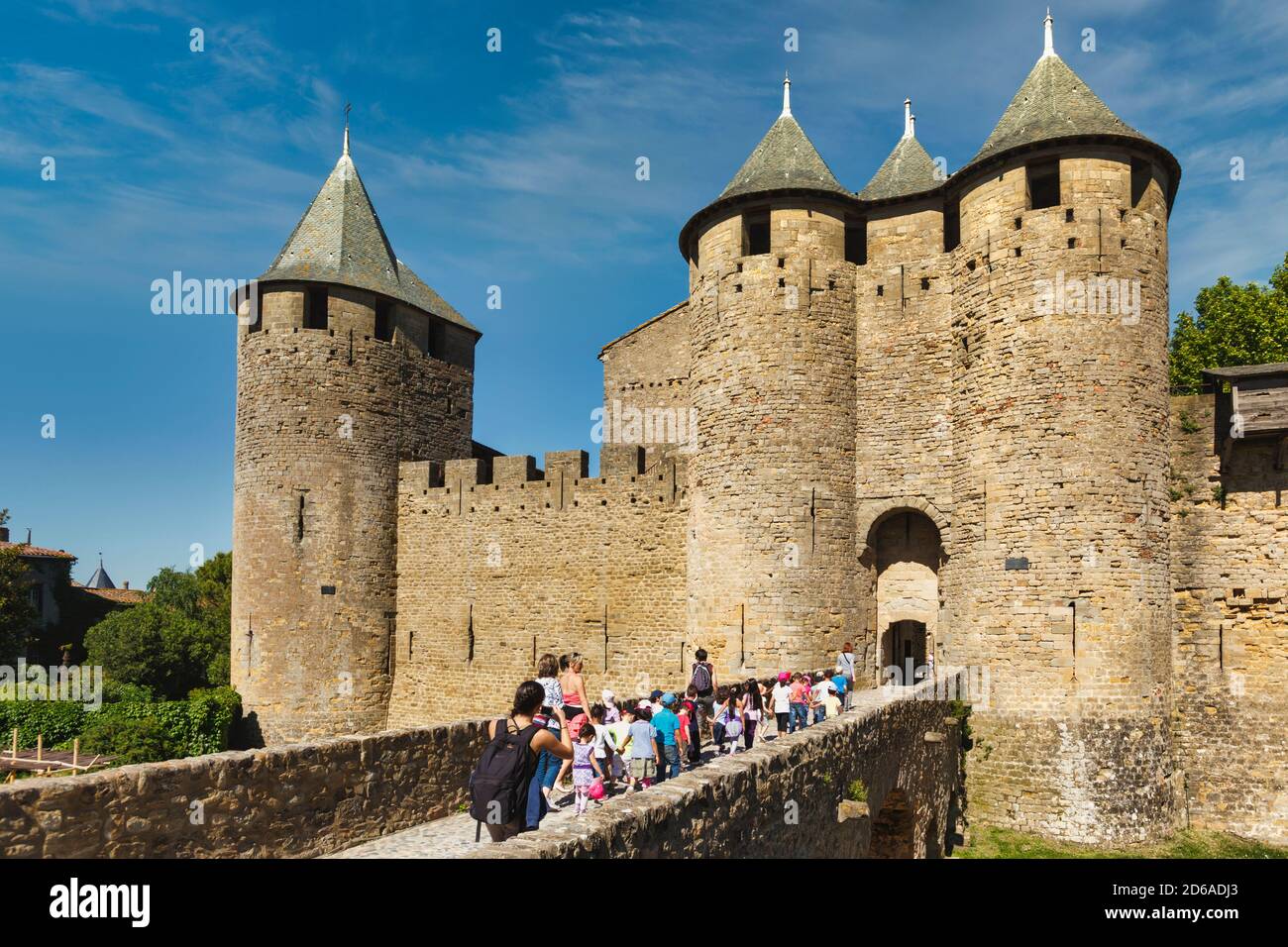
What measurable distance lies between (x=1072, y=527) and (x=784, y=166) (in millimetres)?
9264

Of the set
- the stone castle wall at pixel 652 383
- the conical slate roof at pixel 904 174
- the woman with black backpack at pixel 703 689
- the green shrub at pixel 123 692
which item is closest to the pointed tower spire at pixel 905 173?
the conical slate roof at pixel 904 174

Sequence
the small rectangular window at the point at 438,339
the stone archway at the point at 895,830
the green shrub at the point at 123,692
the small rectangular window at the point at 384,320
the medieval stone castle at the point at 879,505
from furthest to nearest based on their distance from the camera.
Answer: the green shrub at the point at 123,692
the small rectangular window at the point at 438,339
the small rectangular window at the point at 384,320
the medieval stone castle at the point at 879,505
the stone archway at the point at 895,830

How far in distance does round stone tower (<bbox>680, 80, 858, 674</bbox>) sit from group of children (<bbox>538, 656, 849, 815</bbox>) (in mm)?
2463

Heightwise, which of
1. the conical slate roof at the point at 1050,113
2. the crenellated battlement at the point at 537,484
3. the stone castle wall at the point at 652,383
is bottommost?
the crenellated battlement at the point at 537,484

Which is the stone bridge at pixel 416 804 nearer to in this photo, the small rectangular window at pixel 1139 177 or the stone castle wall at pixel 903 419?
the stone castle wall at pixel 903 419

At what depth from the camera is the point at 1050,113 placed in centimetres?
1714

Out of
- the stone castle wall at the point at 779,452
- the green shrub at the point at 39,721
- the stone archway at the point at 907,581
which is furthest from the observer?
the green shrub at the point at 39,721

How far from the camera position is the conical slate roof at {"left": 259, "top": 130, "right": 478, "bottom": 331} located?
2381 centimetres

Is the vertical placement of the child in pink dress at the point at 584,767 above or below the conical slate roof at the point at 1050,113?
below

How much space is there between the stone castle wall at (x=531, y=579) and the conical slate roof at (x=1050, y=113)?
9517 mm

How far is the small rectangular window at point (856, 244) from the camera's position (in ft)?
65.2

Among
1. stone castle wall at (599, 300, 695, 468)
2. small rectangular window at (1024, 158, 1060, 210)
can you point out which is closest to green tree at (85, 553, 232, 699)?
stone castle wall at (599, 300, 695, 468)
